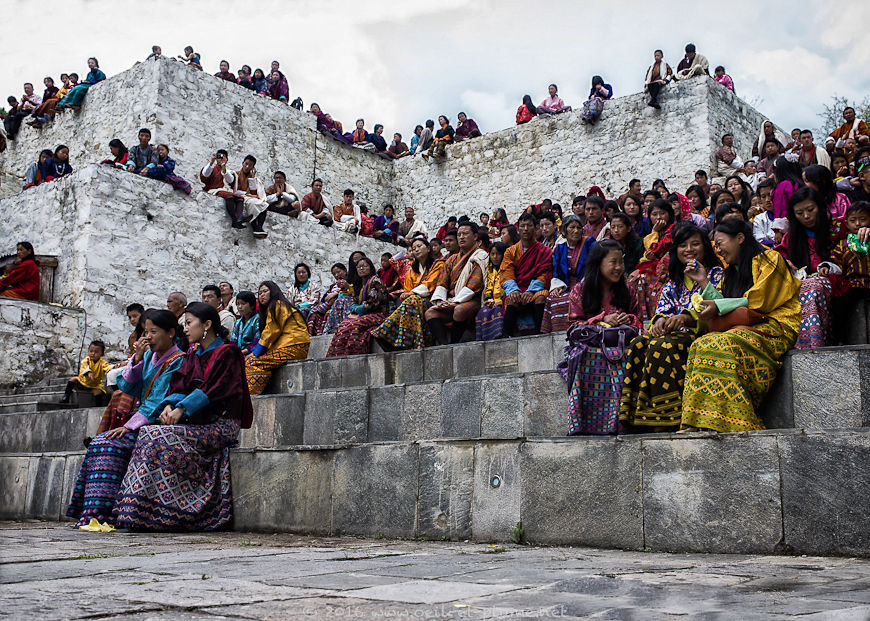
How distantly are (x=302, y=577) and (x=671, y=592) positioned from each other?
4.21 feet

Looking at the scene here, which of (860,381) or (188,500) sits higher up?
(860,381)

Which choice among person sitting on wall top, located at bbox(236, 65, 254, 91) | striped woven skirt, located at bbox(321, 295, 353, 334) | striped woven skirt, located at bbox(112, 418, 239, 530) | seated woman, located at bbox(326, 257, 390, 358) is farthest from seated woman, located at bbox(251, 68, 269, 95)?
striped woven skirt, located at bbox(112, 418, 239, 530)

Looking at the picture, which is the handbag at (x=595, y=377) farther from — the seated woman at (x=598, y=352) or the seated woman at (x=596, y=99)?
the seated woman at (x=596, y=99)

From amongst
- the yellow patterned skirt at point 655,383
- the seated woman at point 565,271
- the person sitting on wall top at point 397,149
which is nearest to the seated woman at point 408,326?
the seated woman at point 565,271

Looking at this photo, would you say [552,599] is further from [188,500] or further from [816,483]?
[188,500]

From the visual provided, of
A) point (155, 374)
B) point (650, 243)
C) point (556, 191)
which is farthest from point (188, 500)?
point (556, 191)

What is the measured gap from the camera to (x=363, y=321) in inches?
326

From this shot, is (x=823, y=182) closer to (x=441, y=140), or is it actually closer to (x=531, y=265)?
(x=531, y=265)

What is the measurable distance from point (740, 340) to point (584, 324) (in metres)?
1.06

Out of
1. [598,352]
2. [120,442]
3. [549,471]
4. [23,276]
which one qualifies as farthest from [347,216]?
[549,471]

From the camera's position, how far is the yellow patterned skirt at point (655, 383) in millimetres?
4496

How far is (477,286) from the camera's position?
7.93 m

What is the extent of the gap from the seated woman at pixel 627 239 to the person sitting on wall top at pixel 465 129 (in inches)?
495

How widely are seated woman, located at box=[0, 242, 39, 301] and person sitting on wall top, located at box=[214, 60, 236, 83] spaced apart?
681cm
